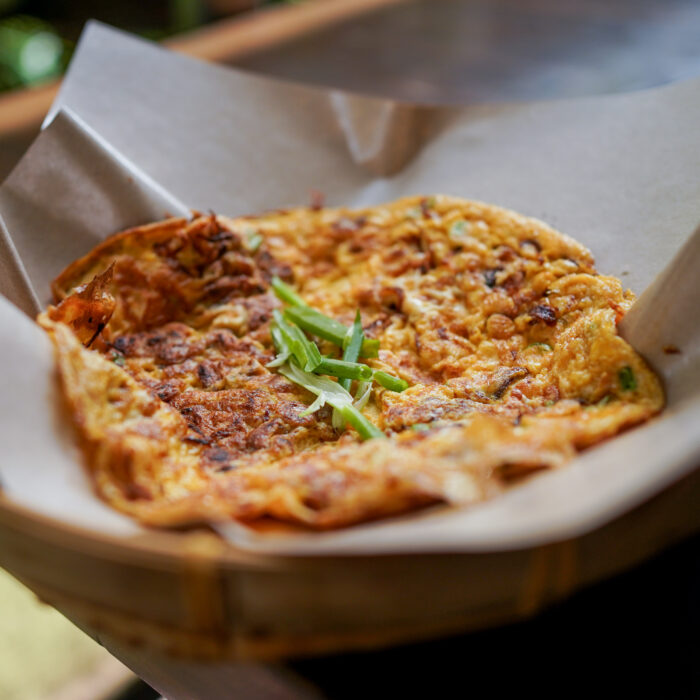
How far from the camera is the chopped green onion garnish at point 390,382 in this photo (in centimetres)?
260

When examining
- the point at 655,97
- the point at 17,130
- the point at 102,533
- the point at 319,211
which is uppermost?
the point at 655,97

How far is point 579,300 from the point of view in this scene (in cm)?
274

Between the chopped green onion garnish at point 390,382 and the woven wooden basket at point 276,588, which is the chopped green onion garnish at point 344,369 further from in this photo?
the woven wooden basket at point 276,588

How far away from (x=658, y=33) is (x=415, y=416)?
5.83 m

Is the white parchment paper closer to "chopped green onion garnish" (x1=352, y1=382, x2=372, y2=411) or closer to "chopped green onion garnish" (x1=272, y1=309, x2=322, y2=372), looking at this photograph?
"chopped green onion garnish" (x1=352, y1=382, x2=372, y2=411)

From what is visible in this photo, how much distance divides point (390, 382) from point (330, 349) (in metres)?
0.38

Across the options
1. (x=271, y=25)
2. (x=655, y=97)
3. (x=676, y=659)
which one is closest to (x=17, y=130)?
(x=271, y=25)

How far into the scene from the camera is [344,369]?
265 cm

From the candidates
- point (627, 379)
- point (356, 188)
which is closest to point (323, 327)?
point (627, 379)

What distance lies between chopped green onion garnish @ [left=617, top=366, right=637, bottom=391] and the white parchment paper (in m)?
0.11

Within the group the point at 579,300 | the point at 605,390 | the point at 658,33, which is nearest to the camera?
the point at 605,390

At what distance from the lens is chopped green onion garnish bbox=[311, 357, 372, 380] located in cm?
262

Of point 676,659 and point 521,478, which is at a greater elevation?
point 521,478

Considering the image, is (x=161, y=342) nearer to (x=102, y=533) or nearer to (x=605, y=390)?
(x=102, y=533)
